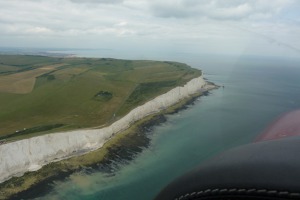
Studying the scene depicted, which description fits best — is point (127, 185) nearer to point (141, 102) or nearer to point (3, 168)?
point (3, 168)

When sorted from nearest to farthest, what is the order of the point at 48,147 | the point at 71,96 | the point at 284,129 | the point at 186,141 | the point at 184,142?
the point at 284,129
the point at 48,147
the point at 184,142
the point at 186,141
the point at 71,96

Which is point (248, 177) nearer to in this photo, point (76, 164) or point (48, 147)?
point (76, 164)

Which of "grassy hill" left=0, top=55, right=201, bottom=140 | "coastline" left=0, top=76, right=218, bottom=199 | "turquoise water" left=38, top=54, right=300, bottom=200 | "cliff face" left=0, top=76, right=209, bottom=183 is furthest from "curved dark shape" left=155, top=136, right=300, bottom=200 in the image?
"grassy hill" left=0, top=55, right=201, bottom=140

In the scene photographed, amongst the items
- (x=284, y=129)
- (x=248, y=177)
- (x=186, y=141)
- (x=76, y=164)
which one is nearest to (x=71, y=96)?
(x=186, y=141)

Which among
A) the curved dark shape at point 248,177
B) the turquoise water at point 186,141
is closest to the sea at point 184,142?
Result: the turquoise water at point 186,141

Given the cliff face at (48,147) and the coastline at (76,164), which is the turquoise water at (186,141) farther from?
the cliff face at (48,147)

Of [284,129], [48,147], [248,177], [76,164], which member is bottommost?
[76,164]

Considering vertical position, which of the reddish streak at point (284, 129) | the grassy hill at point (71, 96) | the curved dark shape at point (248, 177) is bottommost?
the grassy hill at point (71, 96)
